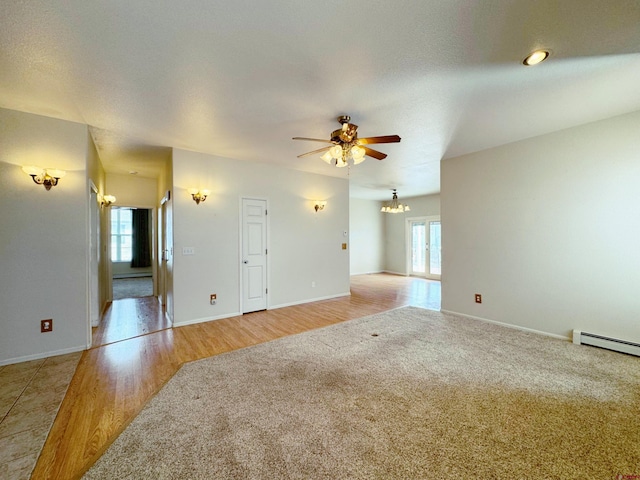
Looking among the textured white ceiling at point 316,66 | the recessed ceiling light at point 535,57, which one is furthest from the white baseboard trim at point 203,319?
the recessed ceiling light at point 535,57

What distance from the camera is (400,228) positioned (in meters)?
9.84

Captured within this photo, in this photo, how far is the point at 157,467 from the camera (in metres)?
1.52

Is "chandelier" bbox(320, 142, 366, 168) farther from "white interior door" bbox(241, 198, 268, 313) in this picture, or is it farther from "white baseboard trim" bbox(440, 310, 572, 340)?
"white baseboard trim" bbox(440, 310, 572, 340)

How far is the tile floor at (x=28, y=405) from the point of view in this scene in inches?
64.1

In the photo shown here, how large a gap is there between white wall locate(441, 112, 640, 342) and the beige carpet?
0.64 metres

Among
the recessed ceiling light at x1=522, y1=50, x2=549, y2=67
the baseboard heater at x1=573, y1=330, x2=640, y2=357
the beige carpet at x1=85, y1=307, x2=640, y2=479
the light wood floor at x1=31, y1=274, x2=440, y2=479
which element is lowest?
the light wood floor at x1=31, y1=274, x2=440, y2=479

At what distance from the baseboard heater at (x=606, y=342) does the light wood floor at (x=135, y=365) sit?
2173 mm

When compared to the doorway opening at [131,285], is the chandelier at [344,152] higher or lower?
higher

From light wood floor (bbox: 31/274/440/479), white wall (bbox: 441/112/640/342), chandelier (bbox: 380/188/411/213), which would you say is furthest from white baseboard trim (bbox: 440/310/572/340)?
chandelier (bbox: 380/188/411/213)

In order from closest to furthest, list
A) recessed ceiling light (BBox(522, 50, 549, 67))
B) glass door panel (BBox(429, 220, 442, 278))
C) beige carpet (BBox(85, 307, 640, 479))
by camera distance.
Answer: beige carpet (BBox(85, 307, 640, 479)) → recessed ceiling light (BBox(522, 50, 549, 67)) → glass door panel (BBox(429, 220, 442, 278))

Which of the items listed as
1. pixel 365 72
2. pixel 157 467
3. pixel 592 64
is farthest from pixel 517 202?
pixel 157 467

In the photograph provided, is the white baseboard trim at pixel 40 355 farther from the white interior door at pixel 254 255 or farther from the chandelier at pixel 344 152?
the chandelier at pixel 344 152

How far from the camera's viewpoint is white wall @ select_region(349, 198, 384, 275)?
9578mm

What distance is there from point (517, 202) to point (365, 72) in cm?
313
